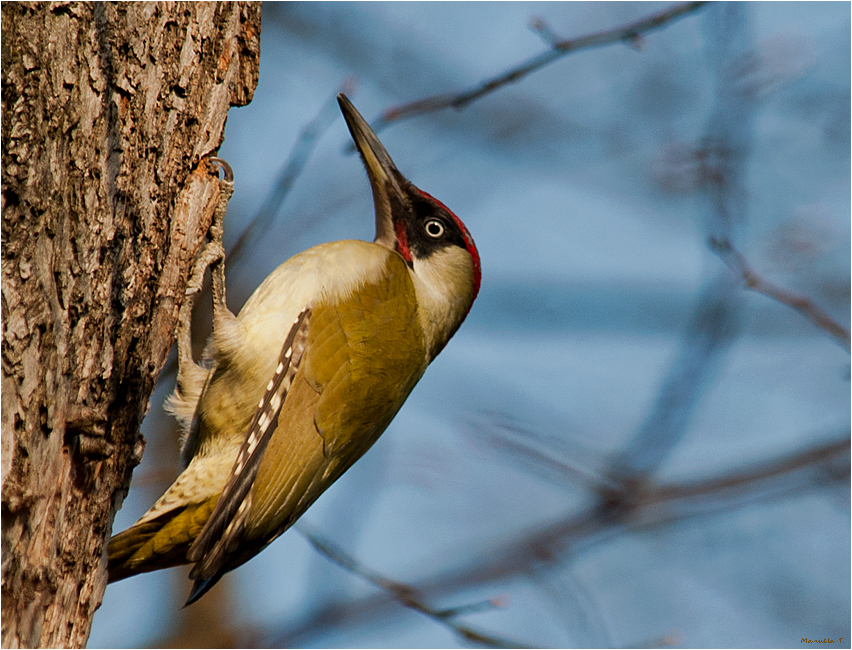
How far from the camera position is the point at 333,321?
327 centimetres

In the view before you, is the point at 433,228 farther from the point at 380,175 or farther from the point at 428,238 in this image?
the point at 380,175

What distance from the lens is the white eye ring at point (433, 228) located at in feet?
13.4

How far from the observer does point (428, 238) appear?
13.4ft

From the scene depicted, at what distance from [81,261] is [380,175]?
2110mm

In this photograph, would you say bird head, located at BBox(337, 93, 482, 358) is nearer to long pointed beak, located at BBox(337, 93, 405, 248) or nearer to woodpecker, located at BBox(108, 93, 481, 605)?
long pointed beak, located at BBox(337, 93, 405, 248)

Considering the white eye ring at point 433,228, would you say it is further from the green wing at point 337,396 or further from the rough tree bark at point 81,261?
the rough tree bark at point 81,261

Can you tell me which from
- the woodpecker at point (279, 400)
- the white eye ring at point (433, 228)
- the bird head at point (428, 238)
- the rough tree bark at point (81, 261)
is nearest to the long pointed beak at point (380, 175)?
the bird head at point (428, 238)

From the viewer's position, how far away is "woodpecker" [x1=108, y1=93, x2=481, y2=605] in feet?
9.30

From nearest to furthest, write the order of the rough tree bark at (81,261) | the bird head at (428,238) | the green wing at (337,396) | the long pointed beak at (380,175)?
the rough tree bark at (81,261) → the green wing at (337,396) → the long pointed beak at (380,175) → the bird head at (428,238)

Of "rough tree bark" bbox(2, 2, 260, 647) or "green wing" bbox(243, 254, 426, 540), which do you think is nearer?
"rough tree bark" bbox(2, 2, 260, 647)

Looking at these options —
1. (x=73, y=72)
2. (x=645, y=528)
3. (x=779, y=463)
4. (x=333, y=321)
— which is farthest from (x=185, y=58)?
(x=779, y=463)

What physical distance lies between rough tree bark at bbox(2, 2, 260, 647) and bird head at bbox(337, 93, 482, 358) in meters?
1.48

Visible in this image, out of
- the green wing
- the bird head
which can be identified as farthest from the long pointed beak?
the green wing

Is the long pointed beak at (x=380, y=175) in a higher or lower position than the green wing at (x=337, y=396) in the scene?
higher
